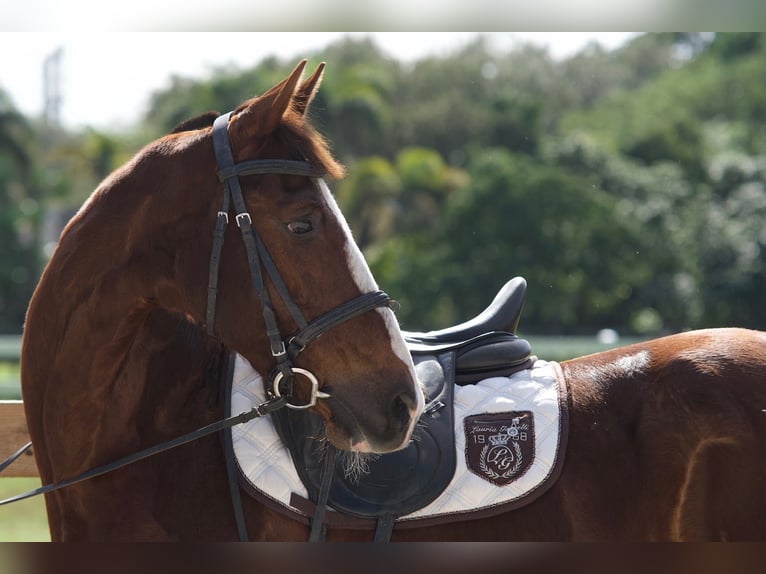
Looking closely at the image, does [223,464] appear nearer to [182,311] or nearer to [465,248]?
[182,311]

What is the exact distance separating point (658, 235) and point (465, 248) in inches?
225

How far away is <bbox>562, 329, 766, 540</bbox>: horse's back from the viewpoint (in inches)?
105

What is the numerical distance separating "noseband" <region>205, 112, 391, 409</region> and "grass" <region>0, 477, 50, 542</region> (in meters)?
4.15

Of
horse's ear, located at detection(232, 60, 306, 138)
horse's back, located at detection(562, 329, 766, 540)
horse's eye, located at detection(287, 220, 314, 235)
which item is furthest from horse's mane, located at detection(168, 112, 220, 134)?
horse's back, located at detection(562, 329, 766, 540)

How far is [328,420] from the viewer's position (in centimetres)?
247

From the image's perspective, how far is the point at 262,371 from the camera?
2.47m

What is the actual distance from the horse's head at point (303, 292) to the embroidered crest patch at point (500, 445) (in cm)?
40

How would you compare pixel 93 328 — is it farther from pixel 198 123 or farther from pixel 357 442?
pixel 357 442

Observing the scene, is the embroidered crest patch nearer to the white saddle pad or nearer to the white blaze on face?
the white saddle pad

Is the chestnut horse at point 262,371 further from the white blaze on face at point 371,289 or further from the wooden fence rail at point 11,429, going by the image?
the wooden fence rail at point 11,429

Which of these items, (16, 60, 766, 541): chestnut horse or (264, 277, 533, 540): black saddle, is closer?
(16, 60, 766, 541): chestnut horse

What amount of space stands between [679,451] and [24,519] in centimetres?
575

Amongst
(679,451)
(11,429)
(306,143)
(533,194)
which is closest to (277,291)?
(306,143)

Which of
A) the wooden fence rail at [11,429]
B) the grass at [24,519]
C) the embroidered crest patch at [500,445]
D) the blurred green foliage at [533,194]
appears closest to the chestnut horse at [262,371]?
the embroidered crest patch at [500,445]
